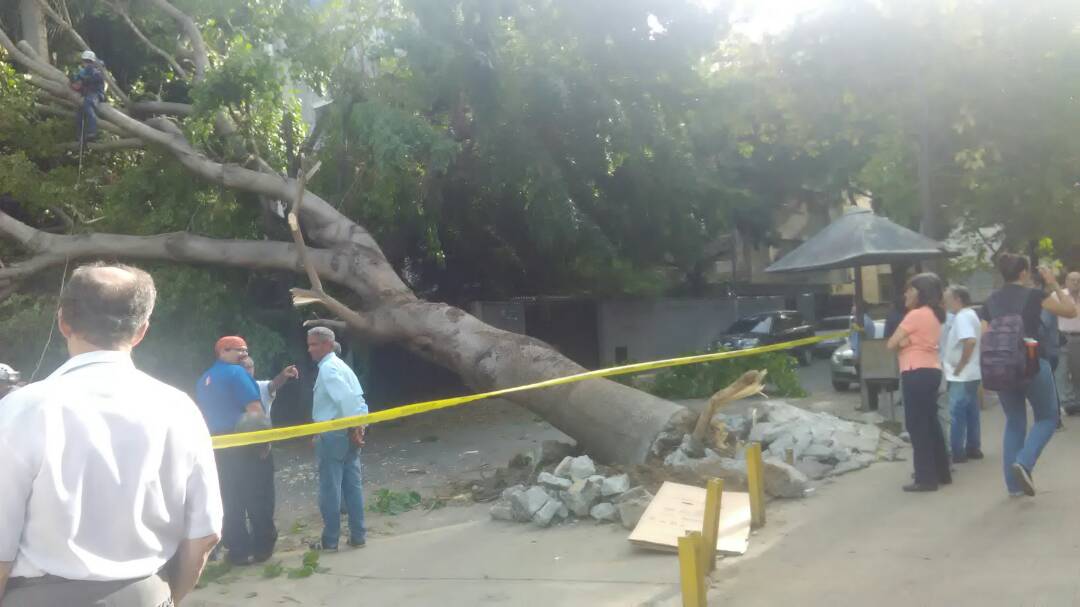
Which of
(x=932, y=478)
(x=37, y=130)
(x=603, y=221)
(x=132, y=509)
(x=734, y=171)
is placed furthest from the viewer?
(x=734, y=171)

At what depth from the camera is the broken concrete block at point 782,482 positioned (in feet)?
26.0

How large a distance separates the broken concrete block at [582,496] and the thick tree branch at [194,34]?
949 cm

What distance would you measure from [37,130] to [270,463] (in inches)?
423

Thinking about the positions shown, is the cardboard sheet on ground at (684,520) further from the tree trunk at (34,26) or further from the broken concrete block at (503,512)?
the tree trunk at (34,26)

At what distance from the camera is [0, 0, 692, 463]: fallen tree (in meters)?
9.74

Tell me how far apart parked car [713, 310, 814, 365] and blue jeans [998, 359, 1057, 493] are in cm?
1454

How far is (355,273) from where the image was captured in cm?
1255

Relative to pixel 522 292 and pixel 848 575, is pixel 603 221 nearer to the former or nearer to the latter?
pixel 522 292

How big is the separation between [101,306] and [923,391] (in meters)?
6.53

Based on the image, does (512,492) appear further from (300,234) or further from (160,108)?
(160,108)

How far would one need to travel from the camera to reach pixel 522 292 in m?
19.4

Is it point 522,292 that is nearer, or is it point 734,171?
point 522,292

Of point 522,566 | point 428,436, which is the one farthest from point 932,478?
point 428,436

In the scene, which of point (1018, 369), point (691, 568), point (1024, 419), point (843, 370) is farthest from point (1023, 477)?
point (843, 370)
